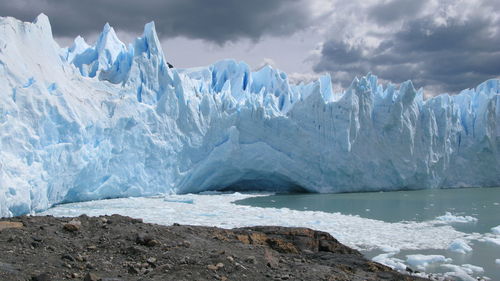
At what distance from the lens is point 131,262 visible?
11.7 ft

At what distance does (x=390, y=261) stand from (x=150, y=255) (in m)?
3.57

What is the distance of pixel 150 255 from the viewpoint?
368 cm

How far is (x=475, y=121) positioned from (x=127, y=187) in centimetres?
1396

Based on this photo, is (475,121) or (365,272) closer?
(365,272)

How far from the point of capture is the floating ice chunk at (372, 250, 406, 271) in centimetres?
586

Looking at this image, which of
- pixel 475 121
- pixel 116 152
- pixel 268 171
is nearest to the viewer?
pixel 116 152

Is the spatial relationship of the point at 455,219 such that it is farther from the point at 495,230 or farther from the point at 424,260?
the point at 424,260

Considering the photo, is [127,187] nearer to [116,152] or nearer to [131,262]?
[116,152]

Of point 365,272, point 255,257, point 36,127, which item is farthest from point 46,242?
point 36,127

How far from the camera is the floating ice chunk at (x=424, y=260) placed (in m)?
6.22

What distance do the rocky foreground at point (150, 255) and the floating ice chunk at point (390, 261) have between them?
4.53 ft

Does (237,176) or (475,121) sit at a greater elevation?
(475,121)

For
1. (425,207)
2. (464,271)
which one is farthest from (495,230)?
(425,207)

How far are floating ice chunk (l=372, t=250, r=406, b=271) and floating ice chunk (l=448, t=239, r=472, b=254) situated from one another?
1.18m
